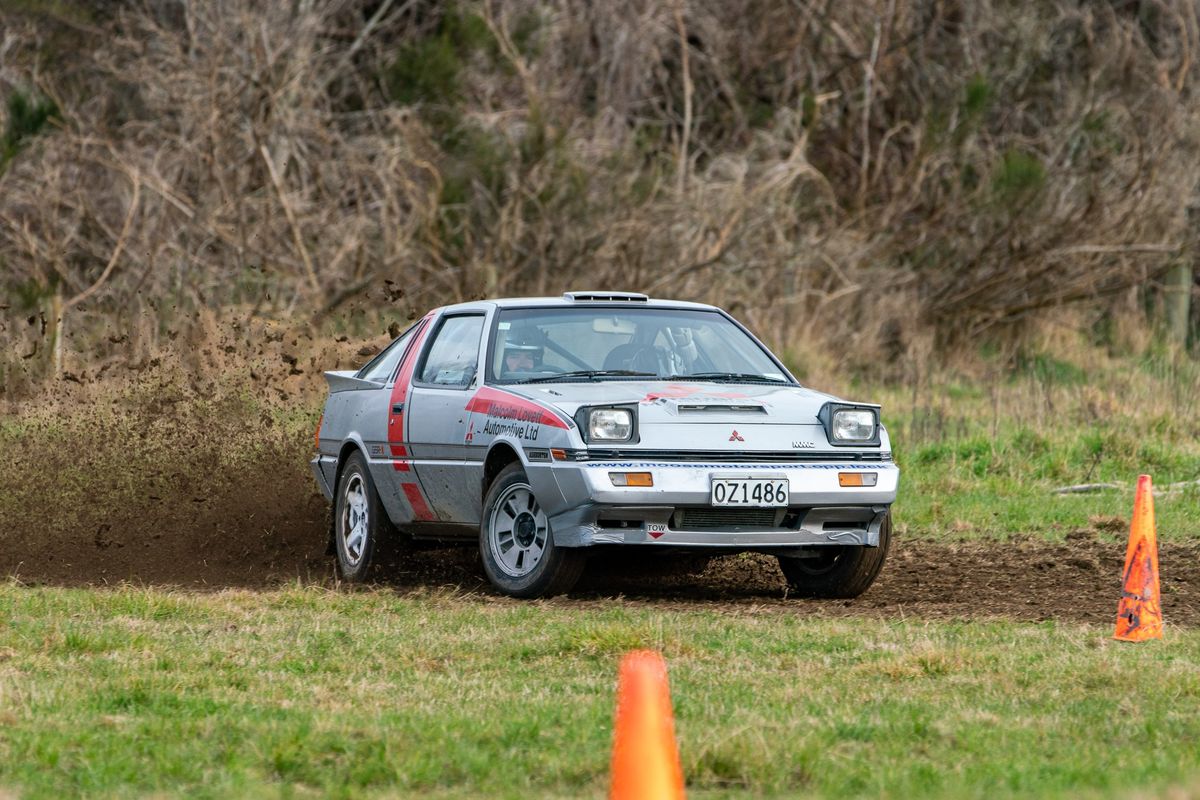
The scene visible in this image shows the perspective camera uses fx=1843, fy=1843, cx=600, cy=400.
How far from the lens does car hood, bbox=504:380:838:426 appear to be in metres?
8.62

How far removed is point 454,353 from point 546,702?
13.5ft

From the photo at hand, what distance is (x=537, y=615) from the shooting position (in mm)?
8297

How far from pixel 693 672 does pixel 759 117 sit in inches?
812

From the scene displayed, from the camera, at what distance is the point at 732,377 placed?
31.5ft

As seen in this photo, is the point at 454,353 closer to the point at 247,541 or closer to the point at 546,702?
the point at 247,541

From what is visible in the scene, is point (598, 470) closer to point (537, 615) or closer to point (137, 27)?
point (537, 615)

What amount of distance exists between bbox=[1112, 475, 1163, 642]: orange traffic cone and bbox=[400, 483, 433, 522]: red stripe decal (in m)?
3.75

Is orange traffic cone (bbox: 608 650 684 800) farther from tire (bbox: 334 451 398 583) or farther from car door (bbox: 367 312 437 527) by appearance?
tire (bbox: 334 451 398 583)

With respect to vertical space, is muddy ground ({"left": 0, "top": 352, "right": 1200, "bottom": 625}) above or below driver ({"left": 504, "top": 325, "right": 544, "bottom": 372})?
below

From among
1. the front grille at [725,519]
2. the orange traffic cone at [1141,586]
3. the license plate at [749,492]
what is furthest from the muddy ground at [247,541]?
the orange traffic cone at [1141,586]

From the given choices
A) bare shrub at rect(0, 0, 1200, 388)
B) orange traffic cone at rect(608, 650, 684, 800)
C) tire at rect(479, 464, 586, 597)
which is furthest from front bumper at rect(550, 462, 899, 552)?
bare shrub at rect(0, 0, 1200, 388)

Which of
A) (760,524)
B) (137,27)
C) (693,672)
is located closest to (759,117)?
(137,27)

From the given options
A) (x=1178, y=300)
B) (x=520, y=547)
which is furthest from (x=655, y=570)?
(x=1178, y=300)

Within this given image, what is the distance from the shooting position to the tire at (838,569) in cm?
919
